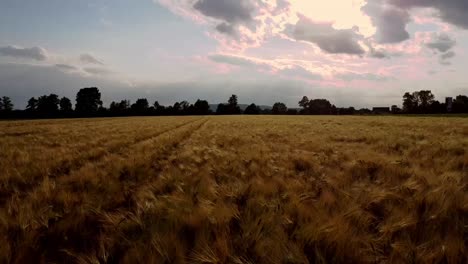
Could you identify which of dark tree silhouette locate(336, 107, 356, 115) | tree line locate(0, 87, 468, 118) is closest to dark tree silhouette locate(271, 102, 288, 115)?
tree line locate(0, 87, 468, 118)

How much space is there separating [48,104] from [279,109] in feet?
308

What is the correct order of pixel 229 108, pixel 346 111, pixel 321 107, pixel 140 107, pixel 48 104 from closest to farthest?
pixel 48 104 < pixel 140 107 < pixel 346 111 < pixel 229 108 < pixel 321 107

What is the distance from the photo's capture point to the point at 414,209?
239 cm

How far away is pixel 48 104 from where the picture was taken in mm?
97562

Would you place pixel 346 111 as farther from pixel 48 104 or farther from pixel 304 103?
pixel 48 104

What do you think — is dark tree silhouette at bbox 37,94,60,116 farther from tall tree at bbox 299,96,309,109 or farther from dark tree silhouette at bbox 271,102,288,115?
tall tree at bbox 299,96,309,109

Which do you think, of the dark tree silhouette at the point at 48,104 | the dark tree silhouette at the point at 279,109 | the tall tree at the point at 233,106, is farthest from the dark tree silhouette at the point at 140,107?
Result: the dark tree silhouette at the point at 279,109

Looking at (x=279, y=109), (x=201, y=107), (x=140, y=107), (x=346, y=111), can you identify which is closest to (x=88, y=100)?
(x=140, y=107)

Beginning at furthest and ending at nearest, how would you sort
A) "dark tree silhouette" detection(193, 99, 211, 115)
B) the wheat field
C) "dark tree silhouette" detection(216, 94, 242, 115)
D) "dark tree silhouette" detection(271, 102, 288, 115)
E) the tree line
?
"dark tree silhouette" detection(271, 102, 288, 115), "dark tree silhouette" detection(216, 94, 242, 115), "dark tree silhouette" detection(193, 99, 211, 115), the tree line, the wheat field

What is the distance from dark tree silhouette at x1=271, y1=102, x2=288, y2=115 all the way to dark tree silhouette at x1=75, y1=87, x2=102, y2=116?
7243 cm

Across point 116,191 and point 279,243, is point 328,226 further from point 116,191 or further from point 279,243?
point 116,191

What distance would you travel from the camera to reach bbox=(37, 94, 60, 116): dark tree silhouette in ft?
299

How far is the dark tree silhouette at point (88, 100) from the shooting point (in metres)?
102

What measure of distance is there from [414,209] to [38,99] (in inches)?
4925
